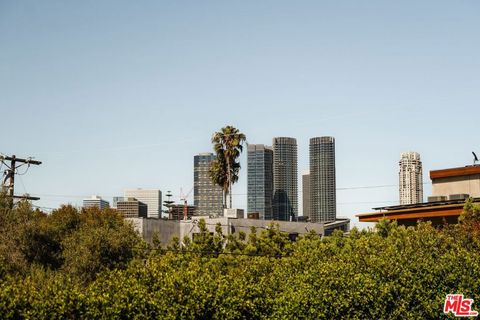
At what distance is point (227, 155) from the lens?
83.1 metres

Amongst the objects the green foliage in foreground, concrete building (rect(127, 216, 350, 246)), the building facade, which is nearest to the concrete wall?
the building facade

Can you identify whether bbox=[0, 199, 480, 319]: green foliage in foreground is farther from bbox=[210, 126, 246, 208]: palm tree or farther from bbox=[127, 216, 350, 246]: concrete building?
bbox=[210, 126, 246, 208]: palm tree

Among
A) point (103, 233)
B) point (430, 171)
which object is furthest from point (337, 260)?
point (430, 171)

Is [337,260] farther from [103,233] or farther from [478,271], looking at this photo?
[103,233]

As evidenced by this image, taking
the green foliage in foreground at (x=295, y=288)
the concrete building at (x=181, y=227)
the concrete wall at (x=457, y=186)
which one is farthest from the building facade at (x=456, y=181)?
the concrete building at (x=181, y=227)

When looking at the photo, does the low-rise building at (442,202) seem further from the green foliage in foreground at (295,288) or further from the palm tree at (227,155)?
the palm tree at (227,155)

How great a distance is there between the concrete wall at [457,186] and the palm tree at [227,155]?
35.9m

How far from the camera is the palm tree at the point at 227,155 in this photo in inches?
3270

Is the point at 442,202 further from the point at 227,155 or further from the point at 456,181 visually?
the point at 227,155

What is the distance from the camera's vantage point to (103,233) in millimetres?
41750

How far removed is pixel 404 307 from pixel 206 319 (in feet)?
29.0

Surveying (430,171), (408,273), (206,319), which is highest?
(430,171)

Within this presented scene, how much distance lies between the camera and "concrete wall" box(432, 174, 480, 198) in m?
48.7

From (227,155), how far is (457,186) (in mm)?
→ 38271
